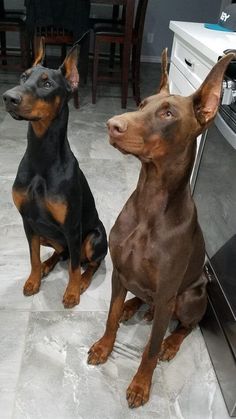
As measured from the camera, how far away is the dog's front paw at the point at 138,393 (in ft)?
4.37

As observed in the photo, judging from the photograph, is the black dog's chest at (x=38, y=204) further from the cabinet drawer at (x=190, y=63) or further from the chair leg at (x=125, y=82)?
the chair leg at (x=125, y=82)

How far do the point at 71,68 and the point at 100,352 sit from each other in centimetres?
107

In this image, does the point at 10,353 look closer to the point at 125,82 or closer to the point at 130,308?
the point at 130,308

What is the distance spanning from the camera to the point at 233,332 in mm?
1390

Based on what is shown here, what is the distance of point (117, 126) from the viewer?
0.90m

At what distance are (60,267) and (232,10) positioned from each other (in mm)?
1563

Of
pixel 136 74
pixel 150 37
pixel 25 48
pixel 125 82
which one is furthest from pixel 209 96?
pixel 150 37

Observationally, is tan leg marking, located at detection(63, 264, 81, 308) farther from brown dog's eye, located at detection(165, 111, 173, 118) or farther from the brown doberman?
brown dog's eye, located at detection(165, 111, 173, 118)

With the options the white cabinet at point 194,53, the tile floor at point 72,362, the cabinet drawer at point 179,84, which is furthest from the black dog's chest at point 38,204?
the cabinet drawer at point 179,84

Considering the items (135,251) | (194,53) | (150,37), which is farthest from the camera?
(150,37)

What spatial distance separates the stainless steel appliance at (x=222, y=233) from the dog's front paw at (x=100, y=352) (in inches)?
16.4

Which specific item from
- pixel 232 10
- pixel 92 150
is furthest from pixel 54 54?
pixel 232 10

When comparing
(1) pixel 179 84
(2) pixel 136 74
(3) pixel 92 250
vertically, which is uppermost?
(1) pixel 179 84

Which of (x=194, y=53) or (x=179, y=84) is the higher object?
(x=194, y=53)
